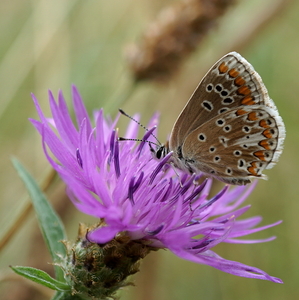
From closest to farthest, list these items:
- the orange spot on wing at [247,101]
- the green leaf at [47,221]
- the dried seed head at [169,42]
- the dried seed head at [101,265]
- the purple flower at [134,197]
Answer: the purple flower at [134,197], the dried seed head at [101,265], the green leaf at [47,221], the orange spot on wing at [247,101], the dried seed head at [169,42]

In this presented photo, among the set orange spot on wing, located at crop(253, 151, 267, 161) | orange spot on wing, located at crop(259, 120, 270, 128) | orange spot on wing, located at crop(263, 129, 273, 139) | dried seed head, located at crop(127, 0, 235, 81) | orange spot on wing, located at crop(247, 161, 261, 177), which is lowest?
orange spot on wing, located at crop(247, 161, 261, 177)

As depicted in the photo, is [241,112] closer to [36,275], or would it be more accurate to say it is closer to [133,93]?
[36,275]

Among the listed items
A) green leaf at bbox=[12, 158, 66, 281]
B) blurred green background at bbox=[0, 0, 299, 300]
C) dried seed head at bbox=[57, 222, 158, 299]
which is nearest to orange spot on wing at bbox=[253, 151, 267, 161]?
dried seed head at bbox=[57, 222, 158, 299]

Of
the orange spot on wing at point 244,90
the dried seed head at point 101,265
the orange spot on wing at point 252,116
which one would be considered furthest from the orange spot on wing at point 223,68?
the dried seed head at point 101,265

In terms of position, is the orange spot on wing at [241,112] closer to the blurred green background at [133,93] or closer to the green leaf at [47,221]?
the green leaf at [47,221]

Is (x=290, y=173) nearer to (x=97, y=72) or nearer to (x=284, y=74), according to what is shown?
(x=284, y=74)

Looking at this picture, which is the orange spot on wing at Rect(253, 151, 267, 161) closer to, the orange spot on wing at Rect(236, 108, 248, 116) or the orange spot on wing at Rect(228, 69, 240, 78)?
the orange spot on wing at Rect(236, 108, 248, 116)
